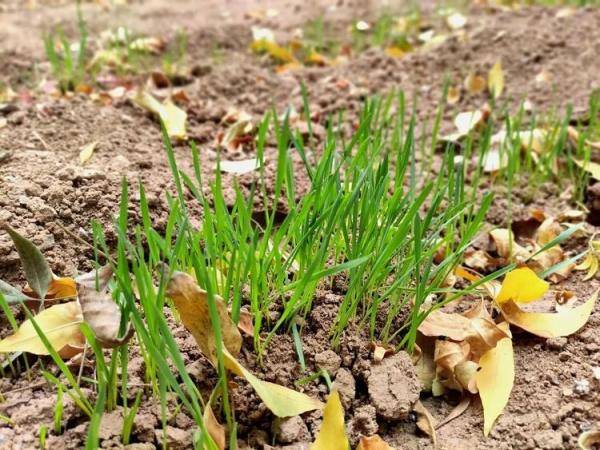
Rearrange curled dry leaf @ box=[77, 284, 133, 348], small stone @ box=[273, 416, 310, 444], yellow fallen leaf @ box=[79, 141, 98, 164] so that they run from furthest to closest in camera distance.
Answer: yellow fallen leaf @ box=[79, 141, 98, 164] → small stone @ box=[273, 416, 310, 444] → curled dry leaf @ box=[77, 284, 133, 348]

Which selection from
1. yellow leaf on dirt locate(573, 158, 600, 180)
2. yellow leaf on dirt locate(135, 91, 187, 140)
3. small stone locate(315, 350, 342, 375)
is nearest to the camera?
small stone locate(315, 350, 342, 375)

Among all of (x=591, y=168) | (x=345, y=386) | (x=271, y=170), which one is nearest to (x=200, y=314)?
(x=345, y=386)

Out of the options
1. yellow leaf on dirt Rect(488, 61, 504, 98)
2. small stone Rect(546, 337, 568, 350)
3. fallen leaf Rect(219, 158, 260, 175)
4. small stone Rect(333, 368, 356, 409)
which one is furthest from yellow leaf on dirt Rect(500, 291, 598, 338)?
yellow leaf on dirt Rect(488, 61, 504, 98)

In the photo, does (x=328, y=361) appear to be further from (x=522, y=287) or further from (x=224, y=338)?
(x=522, y=287)

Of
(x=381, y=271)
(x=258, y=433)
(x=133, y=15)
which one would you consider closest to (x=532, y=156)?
(x=381, y=271)

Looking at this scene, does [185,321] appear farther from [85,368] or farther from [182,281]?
[85,368]

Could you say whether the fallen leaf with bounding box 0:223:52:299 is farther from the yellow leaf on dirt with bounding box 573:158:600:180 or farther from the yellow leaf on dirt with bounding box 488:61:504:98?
the yellow leaf on dirt with bounding box 488:61:504:98

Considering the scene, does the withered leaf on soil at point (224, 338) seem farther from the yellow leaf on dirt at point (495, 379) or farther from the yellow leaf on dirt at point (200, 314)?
the yellow leaf on dirt at point (495, 379)
